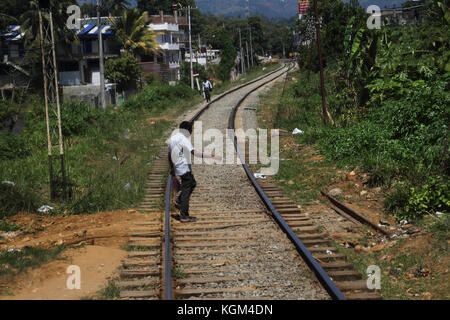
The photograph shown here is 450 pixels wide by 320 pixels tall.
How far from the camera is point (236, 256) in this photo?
727cm

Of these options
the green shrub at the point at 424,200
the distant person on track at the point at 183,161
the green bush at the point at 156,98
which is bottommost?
the green shrub at the point at 424,200

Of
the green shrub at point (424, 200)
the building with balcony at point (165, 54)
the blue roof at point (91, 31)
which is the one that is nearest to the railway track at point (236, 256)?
the green shrub at point (424, 200)

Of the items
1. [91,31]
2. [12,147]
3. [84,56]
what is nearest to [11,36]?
[84,56]

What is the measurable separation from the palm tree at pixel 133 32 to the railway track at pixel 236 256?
145ft

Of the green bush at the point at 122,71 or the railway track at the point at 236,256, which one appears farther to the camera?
the green bush at the point at 122,71

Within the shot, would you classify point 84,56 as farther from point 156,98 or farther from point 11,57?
point 156,98

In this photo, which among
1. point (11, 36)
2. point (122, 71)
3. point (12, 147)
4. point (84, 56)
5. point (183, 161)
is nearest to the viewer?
point (183, 161)

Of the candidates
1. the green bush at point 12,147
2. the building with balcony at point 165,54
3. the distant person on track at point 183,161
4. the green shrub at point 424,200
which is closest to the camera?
the green shrub at point 424,200

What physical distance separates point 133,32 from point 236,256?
159 ft

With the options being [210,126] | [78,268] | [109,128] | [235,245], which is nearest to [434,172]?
[235,245]

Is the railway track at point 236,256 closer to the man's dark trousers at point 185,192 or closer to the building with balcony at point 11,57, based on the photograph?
the man's dark trousers at point 185,192

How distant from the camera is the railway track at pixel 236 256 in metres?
6.00

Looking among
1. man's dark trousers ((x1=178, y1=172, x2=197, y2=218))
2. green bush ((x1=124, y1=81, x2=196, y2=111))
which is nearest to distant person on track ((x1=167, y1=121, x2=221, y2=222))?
man's dark trousers ((x1=178, y1=172, x2=197, y2=218))

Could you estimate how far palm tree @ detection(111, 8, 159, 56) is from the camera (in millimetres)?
51344
